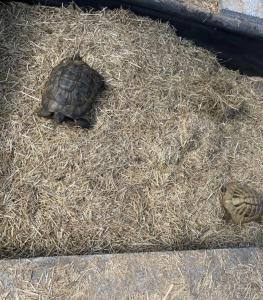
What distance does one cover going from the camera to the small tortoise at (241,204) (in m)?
4.39

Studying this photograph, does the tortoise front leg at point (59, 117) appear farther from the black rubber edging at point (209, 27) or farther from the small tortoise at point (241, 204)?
the small tortoise at point (241, 204)

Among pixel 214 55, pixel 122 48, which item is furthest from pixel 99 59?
pixel 214 55

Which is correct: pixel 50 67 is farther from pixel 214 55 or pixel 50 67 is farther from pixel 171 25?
pixel 214 55

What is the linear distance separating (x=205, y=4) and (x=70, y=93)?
76.1 inches

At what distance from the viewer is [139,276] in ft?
12.4

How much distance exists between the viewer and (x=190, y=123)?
4586 mm

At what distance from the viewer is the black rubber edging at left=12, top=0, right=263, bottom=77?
16.0 ft

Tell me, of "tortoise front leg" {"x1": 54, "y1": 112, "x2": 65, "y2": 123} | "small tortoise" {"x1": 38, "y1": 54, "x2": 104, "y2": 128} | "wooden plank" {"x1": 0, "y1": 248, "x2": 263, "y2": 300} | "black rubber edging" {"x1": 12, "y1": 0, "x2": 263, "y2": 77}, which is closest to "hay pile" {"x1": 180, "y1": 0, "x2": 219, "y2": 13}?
"black rubber edging" {"x1": 12, "y1": 0, "x2": 263, "y2": 77}

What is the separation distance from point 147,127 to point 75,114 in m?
0.76

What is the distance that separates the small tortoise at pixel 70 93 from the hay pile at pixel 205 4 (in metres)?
1.45

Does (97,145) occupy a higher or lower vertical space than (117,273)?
higher

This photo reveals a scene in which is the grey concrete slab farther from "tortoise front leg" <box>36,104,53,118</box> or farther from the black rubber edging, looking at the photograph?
"tortoise front leg" <box>36,104,53,118</box>

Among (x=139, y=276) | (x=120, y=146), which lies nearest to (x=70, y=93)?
(x=120, y=146)

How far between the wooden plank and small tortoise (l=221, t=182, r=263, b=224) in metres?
0.41
